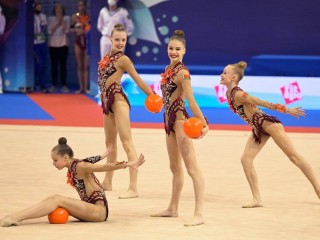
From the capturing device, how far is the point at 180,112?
297 inches

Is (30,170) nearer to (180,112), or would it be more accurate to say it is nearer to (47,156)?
(47,156)

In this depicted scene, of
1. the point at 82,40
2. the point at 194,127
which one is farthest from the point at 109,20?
the point at 194,127

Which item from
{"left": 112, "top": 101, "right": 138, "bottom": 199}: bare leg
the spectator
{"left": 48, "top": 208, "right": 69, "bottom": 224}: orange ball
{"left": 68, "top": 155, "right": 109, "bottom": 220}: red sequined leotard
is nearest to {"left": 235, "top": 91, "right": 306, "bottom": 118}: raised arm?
{"left": 112, "top": 101, "right": 138, "bottom": 199}: bare leg

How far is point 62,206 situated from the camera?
7.14 m

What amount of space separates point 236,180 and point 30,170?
97.8 inches

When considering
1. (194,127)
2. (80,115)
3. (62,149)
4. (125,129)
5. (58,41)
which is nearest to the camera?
(194,127)

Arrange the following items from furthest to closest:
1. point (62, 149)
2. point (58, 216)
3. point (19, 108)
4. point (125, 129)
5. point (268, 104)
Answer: point (19, 108), point (125, 129), point (268, 104), point (62, 149), point (58, 216)

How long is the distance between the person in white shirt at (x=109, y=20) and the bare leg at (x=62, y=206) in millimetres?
10063

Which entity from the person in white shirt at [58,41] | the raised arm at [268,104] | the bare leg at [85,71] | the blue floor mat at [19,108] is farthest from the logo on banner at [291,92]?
the raised arm at [268,104]

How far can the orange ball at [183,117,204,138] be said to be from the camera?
695cm

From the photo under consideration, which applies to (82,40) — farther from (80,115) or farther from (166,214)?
(166,214)

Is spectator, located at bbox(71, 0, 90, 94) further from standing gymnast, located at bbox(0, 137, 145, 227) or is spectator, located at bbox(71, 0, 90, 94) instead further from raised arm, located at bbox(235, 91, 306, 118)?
standing gymnast, located at bbox(0, 137, 145, 227)

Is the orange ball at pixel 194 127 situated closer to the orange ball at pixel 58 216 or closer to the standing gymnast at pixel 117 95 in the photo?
the orange ball at pixel 58 216

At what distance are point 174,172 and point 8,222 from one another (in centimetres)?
160
